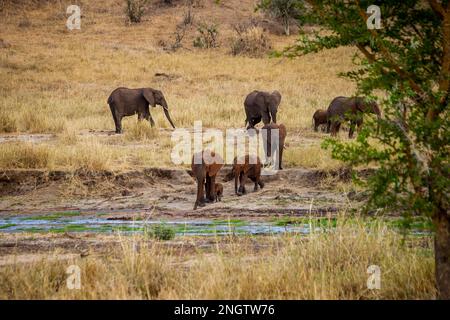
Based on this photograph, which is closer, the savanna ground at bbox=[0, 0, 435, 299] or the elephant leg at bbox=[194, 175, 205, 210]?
the savanna ground at bbox=[0, 0, 435, 299]

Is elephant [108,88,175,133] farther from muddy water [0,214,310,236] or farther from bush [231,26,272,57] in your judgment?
bush [231,26,272,57]

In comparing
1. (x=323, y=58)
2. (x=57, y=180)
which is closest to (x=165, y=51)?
(x=323, y=58)

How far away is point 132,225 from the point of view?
1115 centimetres

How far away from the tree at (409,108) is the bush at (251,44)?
31.2 metres

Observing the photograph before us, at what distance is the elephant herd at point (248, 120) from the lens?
523 inches

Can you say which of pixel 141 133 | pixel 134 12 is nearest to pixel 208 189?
pixel 141 133

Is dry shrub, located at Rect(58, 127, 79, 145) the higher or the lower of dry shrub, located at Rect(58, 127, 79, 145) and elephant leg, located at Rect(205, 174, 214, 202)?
the higher

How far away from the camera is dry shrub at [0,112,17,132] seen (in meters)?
20.5

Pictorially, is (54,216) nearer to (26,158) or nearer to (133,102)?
(26,158)

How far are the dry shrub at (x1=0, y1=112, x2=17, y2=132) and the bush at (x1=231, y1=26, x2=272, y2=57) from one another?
19627mm

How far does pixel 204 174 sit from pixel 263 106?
314 inches

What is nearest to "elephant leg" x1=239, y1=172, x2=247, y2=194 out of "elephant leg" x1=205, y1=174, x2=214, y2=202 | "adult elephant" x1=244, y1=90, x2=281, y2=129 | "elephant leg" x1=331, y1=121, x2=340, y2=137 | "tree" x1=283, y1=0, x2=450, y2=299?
"elephant leg" x1=205, y1=174, x2=214, y2=202

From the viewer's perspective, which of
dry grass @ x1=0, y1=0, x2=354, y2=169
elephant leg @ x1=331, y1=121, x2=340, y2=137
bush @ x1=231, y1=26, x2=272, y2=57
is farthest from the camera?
bush @ x1=231, y1=26, x2=272, y2=57

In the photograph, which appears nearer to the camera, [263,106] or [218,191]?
[218,191]
